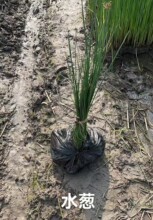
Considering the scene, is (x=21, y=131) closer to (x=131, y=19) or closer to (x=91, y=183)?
(x=91, y=183)

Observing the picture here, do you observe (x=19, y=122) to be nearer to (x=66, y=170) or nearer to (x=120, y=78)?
(x=66, y=170)

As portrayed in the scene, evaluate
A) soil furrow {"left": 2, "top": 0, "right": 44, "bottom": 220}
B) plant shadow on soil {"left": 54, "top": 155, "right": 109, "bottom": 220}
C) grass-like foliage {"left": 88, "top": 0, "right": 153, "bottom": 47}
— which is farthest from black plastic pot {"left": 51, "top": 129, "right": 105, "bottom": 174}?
grass-like foliage {"left": 88, "top": 0, "right": 153, "bottom": 47}

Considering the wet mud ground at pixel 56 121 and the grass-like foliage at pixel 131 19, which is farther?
the grass-like foliage at pixel 131 19

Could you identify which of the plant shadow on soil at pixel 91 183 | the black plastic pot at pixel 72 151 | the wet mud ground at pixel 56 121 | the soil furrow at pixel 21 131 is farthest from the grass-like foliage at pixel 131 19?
the plant shadow on soil at pixel 91 183

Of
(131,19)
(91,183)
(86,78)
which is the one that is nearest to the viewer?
(86,78)

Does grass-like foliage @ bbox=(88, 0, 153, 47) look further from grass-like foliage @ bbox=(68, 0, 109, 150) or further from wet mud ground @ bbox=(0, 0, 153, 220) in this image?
grass-like foliage @ bbox=(68, 0, 109, 150)

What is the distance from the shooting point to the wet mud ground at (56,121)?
1.81 metres

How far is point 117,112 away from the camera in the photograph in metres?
2.15

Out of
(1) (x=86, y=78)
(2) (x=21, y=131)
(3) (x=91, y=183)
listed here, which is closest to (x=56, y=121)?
(2) (x=21, y=131)

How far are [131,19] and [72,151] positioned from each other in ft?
2.77

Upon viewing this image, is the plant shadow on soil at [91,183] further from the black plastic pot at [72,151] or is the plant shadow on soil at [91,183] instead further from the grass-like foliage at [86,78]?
the grass-like foliage at [86,78]

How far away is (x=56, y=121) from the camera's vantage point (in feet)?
6.88

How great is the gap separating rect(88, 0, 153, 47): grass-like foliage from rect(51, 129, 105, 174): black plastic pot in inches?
23.3

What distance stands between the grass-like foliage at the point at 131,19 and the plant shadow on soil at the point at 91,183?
0.71m
